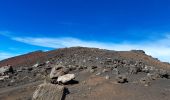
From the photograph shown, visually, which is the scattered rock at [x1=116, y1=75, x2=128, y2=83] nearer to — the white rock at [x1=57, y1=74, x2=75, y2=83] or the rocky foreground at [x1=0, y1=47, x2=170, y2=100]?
the rocky foreground at [x1=0, y1=47, x2=170, y2=100]

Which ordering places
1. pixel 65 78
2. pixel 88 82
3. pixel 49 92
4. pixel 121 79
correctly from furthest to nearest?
pixel 88 82 < pixel 65 78 < pixel 121 79 < pixel 49 92

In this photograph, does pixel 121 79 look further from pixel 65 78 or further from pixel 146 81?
pixel 65 78

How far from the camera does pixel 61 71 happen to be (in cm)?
2005

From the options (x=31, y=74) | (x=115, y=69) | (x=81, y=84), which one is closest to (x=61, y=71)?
(x=81, y=84)

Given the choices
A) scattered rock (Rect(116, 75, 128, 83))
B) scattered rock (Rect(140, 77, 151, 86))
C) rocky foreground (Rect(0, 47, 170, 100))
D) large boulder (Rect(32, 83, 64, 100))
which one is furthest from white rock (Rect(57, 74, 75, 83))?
scattered rock (Rect(140, 77, 151, 86))

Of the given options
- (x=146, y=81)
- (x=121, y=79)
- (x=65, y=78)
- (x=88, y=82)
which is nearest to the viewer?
(x=121, y=79)

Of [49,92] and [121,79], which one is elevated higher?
[121,79]

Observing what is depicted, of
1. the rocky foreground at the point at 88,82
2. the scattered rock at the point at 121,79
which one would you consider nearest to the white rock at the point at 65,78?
the rocky foreground at the point at 88,82

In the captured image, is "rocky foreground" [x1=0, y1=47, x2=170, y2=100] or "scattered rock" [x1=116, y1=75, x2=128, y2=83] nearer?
"rocky foreground" [x1=0, y1=47, x2=170, y2=100]

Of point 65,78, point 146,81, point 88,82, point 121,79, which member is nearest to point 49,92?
point 65,78

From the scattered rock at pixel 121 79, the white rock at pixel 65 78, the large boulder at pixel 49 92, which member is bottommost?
the large boulder at pixel 49 92

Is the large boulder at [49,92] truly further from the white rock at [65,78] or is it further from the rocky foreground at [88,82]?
the white rock at [65,78]

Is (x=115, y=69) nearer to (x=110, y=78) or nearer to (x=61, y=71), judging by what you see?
(x=110, y=78)

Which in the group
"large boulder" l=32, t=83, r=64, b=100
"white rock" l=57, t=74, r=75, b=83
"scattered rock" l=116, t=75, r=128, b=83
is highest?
A: "scattered rock" l=116, t=75, r=128, b=83
